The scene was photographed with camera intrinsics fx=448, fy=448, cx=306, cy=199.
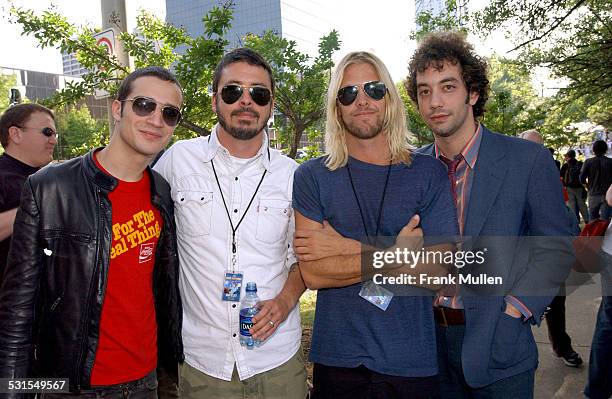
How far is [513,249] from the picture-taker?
8.26 ft

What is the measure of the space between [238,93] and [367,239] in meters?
1.28

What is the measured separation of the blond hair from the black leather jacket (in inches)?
52.2

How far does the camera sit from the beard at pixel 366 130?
2.64 meters

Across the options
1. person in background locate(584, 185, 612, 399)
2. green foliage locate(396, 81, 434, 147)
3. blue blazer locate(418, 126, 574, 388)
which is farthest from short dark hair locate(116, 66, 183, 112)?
green foliage locate(396, 81, 434, 147)

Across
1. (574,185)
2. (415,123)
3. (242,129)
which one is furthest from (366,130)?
(574,185)

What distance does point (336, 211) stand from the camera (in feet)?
8.18

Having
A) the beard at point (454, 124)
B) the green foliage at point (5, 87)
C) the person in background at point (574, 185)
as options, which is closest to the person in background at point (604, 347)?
the beard at point (454, 124)

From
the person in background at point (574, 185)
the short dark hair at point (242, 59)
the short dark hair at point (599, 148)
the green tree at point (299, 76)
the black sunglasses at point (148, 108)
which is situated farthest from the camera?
the person in background at point (574, 185)

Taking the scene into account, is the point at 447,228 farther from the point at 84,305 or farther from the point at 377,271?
the point at 84,305

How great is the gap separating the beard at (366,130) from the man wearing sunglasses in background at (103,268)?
1.09 m

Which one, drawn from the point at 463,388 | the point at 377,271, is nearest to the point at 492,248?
the point at 377,271

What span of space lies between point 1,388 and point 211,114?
3.58 meters

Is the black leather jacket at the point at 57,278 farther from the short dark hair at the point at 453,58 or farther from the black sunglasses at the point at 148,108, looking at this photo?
the short dark hair at the point at 453,58

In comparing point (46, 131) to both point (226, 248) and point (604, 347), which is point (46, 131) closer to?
point (226, 248)
